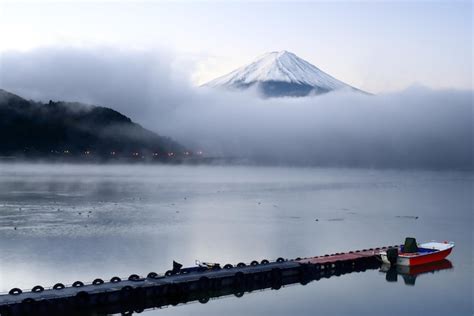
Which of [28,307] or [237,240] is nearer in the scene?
[28,307]

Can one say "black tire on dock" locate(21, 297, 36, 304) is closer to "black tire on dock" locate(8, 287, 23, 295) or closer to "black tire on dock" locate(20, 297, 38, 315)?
"black tire on dock" locate(20, 297, 38, 315)

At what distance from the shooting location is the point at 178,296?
3453 centimetres

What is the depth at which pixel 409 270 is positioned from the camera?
45.8m

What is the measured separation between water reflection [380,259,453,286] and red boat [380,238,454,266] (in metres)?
0.35

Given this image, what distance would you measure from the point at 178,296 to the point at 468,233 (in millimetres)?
51171

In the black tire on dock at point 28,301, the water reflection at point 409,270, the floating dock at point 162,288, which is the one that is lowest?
the water reflection at point 409,270

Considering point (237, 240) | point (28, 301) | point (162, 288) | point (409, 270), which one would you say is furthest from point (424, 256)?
point (28, 301)

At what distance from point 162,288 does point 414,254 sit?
2290 cm

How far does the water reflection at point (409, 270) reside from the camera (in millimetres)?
43594

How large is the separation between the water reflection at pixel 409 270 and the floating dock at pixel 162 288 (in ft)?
7.00

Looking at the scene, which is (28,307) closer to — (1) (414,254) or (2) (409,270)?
(2) (409,270)

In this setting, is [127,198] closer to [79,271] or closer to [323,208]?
[323,208]

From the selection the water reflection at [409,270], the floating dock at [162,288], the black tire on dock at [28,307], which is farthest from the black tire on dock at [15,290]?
the water reflection at [409,270]

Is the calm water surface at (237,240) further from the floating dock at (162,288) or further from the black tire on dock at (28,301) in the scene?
the black tire on dock at (28,301)
